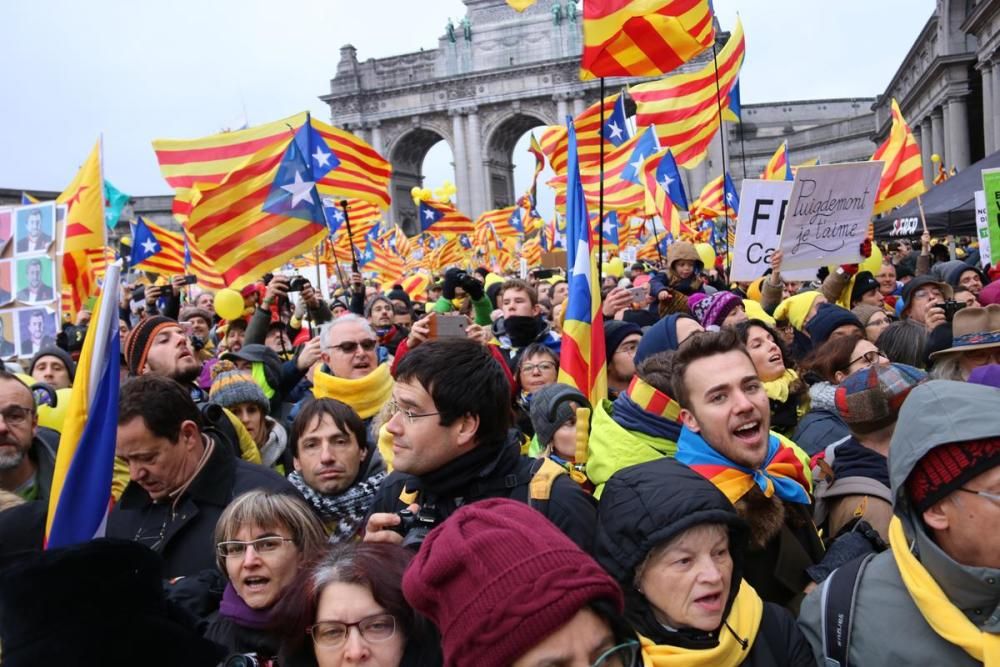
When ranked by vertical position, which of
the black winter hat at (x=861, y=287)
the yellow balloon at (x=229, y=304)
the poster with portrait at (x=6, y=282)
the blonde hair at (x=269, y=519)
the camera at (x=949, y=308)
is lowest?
the blonde hair at (x=269, y=519)

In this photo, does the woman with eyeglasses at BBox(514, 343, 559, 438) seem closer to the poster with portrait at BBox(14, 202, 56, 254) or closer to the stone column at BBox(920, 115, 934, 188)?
the poster with portrait at BBox(14, 202, 56, 254)

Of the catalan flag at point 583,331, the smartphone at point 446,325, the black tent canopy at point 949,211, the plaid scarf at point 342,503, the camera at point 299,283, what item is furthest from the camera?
the black tent canopy at point 949,211

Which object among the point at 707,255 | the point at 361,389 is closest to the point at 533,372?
the point at 361,389

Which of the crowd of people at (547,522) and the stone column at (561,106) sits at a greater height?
the stone column at (561,106)

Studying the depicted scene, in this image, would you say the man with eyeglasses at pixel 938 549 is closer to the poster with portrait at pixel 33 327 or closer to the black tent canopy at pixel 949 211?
the poster with portrait at pixel 33 327

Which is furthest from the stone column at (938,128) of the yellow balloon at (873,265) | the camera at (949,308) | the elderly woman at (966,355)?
the elderly woman at (966,355)

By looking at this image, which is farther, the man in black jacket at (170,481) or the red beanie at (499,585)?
the man in black jacket at (170,481)

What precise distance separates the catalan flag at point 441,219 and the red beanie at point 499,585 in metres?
16.9

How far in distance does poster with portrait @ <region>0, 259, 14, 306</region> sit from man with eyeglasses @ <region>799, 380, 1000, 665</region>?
25.8 ft

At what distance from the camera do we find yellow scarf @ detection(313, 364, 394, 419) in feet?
16.1

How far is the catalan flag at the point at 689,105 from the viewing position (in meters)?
10.8

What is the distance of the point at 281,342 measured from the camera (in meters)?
7.82

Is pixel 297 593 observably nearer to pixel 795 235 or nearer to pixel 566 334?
pixel 566 334

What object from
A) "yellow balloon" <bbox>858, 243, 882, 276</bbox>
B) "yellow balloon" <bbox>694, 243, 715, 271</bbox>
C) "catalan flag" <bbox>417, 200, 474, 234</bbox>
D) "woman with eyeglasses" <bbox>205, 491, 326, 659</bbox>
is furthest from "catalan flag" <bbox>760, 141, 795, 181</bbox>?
"woman with eyeglasses" <bbox>205, 491, 326, 659</bbox>
